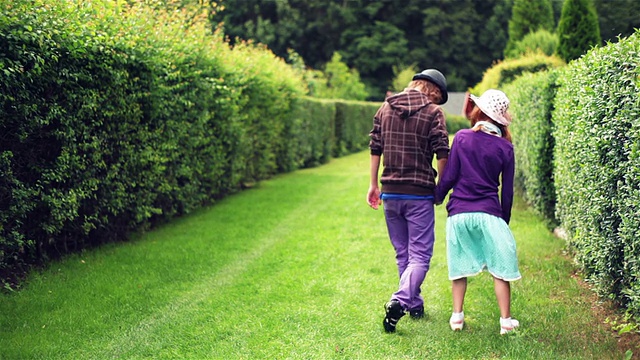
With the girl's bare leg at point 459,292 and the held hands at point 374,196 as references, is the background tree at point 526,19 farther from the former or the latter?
the girl's bare leg at point 459,292

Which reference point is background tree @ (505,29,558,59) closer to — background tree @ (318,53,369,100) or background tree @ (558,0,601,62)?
background tree @ (558,0,601,62)

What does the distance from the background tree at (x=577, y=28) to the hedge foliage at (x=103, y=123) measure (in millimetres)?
11505

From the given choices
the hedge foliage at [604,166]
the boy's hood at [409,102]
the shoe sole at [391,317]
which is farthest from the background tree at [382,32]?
the shoe sole at [391,317]

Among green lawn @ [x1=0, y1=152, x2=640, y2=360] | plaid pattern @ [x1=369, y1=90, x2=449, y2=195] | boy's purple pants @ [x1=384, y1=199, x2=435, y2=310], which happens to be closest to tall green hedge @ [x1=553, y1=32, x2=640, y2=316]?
green lawn @ [x1=0, y1=152, x2=640, y2=360]

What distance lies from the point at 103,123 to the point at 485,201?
181 inches

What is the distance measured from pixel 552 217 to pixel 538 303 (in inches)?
136

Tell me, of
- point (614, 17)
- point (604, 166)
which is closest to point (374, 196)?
point (604, 166)

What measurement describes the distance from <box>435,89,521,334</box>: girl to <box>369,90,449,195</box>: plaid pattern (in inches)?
6.8

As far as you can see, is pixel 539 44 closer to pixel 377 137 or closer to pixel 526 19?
pixel 526 19

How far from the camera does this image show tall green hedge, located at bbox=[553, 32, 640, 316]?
413cm

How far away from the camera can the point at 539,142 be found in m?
8.48

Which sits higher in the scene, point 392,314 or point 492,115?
point 492,115

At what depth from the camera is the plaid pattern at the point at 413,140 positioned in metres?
4.79

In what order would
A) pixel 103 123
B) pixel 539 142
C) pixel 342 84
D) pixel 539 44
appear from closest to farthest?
pixel 103 123, pixel 539 142, pixel 539 44, pixel 342 84
